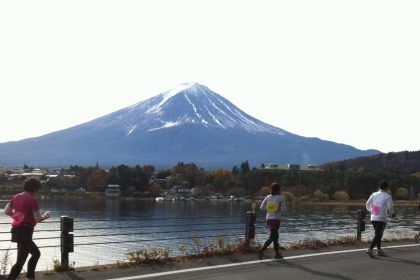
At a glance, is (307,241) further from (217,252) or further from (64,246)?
(64,246)

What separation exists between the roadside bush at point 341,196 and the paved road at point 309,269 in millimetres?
122822

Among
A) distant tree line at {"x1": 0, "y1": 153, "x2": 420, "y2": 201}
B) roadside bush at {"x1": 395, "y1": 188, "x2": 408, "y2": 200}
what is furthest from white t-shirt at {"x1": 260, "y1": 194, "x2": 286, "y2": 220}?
roadside bush at {"x1": 395, "y1": 188, "x2": 408, "y2": 200}

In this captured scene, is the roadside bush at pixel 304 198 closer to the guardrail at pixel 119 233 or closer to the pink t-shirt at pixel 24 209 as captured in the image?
the guardrail at pixel 119 233

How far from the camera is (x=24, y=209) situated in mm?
7453

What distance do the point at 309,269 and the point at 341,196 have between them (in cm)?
12538

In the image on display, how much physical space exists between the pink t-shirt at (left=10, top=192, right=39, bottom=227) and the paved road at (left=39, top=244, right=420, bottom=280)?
1402 mm

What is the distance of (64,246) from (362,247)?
681cm

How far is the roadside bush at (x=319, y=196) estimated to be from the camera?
130 meters

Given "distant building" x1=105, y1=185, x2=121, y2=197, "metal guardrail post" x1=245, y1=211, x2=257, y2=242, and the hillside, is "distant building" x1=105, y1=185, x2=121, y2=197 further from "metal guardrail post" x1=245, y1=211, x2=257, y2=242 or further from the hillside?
"metal guardrail post" x1=245, y1=211, x2=257, y2=242

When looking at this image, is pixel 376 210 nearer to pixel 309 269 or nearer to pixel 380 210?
pixel 380 210

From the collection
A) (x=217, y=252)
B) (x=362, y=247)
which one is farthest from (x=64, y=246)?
(x=362, y=247)

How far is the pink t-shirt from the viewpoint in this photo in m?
7.45

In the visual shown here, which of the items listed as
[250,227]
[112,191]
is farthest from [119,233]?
[112,191]

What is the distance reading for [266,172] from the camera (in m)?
149
